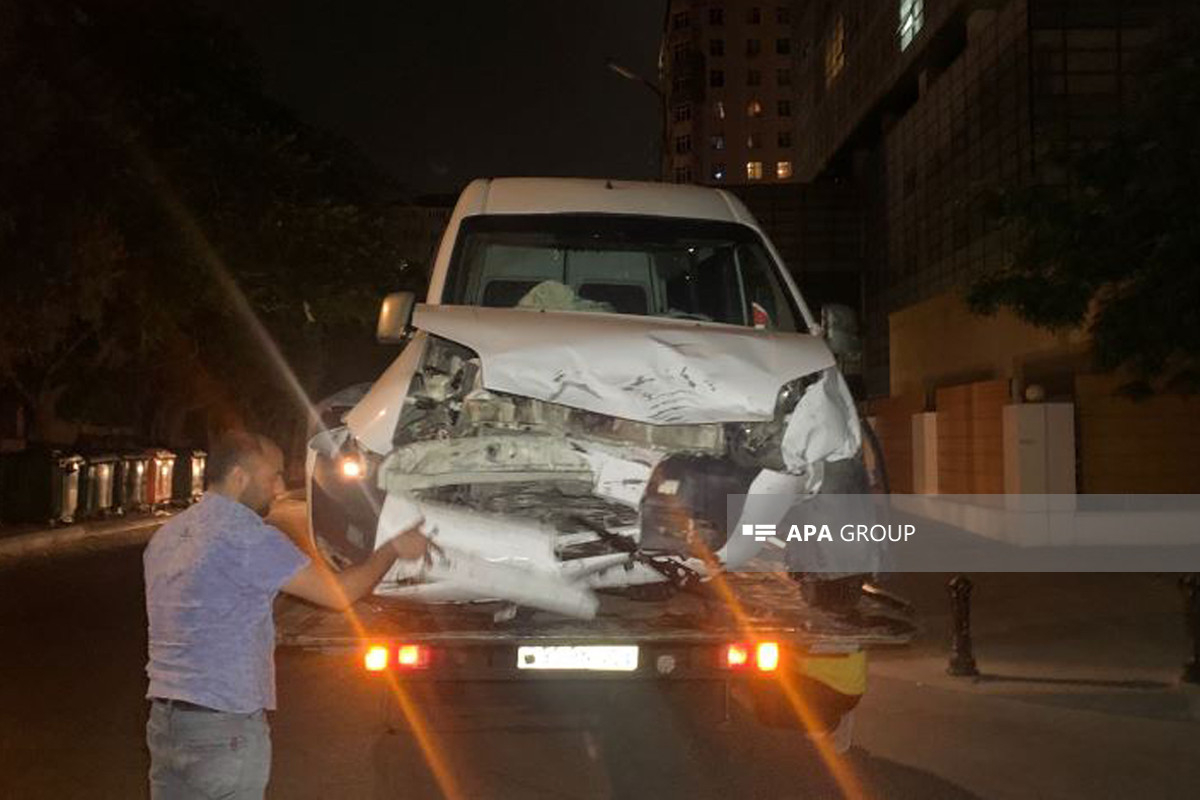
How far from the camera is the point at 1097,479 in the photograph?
19.8m

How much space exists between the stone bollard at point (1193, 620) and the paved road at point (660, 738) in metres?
0.16

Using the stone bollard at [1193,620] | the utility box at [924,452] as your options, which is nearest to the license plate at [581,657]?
the stone bollard at [1193,620]

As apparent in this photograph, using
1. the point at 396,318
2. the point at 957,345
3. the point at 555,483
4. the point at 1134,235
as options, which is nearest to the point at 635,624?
the point at 555,483

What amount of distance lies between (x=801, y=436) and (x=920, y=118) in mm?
38249

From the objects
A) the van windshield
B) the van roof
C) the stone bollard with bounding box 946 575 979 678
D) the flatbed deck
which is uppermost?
the van roof

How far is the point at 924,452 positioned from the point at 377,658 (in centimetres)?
2084

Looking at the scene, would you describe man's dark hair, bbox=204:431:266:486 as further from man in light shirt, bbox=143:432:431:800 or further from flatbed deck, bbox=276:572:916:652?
flatbed deck, bbox=276:572:916:652

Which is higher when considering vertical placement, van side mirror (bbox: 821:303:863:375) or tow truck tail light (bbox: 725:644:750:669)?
van side mirror (bbox: 821:303:863:375)

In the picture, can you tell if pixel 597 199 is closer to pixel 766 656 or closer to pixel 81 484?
pixel 766 656

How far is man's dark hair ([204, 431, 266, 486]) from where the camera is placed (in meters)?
3.84

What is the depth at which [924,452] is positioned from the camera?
25.1m

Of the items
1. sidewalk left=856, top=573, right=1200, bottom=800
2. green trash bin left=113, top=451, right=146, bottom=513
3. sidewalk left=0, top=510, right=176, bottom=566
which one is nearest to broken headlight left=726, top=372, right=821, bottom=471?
sidewalk left=856, top=573, right=1200, bottom=800

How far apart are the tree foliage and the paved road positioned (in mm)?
7605

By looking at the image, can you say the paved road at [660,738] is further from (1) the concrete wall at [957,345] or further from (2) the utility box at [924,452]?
(2) the utility box at [924,452]
